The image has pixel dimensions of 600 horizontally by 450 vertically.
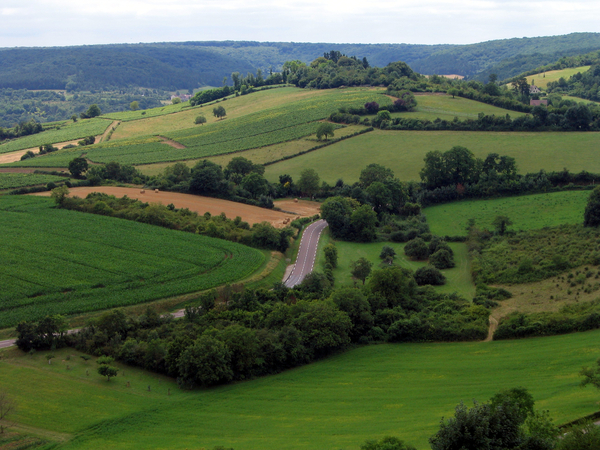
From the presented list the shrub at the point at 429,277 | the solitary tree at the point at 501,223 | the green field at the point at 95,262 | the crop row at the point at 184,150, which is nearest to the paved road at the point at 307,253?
the green field at the point at 95,262

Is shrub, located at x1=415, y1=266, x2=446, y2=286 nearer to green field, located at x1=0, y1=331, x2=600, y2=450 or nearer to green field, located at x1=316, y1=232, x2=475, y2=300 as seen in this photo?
green field, located at x1=316, y1=232, x2=475, y2=300

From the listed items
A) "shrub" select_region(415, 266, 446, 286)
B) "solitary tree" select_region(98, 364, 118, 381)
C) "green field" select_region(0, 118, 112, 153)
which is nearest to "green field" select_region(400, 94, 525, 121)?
"shrub" select_region(415, 266, 446, 286)

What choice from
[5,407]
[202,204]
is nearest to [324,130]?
[202,204]

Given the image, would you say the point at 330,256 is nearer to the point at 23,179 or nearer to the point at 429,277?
the point at 429,277

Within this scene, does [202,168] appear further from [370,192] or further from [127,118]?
[127,118]

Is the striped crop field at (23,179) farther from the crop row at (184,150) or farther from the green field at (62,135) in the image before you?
the green field at (62,135)
